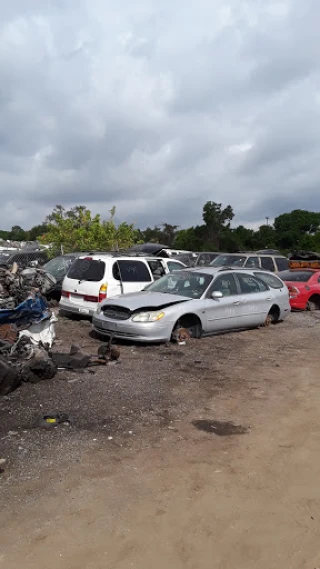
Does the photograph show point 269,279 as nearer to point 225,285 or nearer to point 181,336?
point 225,285

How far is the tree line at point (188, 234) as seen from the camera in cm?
2145

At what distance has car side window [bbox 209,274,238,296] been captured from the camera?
1039 cm

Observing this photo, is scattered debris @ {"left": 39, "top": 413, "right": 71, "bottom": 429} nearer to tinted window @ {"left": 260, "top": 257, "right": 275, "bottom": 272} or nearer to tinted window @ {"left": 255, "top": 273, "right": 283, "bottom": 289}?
tinted window @ {"left": 255, "top": 273, "right": 283, "bottom": 289}

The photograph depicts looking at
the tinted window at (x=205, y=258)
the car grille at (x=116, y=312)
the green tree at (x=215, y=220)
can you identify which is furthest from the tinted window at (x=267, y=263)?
the green tree at (x=215, y=220)

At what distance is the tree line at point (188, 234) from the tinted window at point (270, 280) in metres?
10.7

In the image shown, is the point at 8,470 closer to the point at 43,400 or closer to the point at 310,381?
the point at 43,400

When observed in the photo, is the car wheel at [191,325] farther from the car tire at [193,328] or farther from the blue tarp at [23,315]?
the blue tarp at [23,315]

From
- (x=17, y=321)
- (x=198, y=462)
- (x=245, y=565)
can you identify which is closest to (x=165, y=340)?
(x=17, y=321)

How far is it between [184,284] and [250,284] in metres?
1.73

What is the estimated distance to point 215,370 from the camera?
7762mm

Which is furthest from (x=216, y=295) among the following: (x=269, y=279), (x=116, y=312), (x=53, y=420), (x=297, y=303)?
(x=297, y=303)

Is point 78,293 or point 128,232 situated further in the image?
point 128,232

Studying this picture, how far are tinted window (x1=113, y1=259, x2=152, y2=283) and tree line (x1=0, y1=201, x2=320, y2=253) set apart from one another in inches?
373

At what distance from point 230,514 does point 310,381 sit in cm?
400
